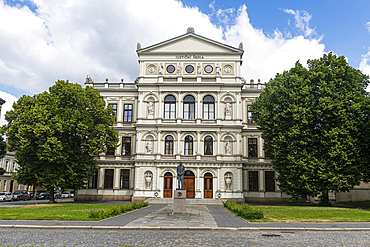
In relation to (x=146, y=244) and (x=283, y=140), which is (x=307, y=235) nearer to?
(x=146, y=244)

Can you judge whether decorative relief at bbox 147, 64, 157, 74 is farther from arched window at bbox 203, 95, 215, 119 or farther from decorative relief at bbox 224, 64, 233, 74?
decorative relief at bbox 224, 64, 233, 74

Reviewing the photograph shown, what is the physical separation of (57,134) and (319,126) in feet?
92.1

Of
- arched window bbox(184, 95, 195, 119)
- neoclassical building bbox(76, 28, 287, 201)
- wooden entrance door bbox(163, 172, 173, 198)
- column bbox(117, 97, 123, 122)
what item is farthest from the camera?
column bbox(117, 97, 123, 122)

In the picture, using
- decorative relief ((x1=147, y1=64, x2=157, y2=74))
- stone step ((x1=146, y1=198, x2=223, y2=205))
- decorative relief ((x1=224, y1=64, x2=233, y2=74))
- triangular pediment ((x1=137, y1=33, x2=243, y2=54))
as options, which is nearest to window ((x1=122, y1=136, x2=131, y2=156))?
stone step ((x1=146, y1=198, x2=223, y2=205))

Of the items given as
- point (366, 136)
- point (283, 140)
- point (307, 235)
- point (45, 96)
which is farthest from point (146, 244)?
point (45, 96)

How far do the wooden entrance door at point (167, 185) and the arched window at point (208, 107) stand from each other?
9.75 meters

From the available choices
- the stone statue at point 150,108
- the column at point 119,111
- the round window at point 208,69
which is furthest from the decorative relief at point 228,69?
the column at point 119,111

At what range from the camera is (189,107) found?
43.5 m

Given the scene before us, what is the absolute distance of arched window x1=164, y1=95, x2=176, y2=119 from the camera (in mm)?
43469

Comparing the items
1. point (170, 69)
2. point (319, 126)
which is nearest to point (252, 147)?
point (319, 126)

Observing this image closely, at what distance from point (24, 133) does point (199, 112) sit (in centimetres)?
2225

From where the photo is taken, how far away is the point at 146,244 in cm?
1127

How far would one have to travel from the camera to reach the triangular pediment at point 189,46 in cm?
4416

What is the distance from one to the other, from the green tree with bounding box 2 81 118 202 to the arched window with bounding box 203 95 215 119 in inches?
550
